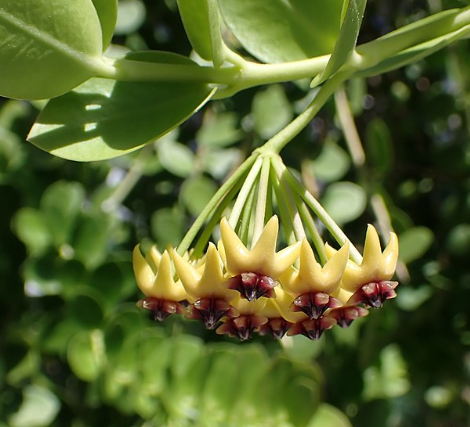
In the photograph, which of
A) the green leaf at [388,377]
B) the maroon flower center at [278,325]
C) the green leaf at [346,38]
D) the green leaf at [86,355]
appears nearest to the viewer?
the green leaf at [346,38]

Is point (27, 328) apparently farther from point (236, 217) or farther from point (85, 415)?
point (236, 217)

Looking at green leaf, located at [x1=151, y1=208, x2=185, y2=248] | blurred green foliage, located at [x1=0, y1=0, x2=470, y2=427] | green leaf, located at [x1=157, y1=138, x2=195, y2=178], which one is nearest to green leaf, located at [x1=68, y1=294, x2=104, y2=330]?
blurred green foliage, located at [x1=0, y1=0, x2=470, y2=427]

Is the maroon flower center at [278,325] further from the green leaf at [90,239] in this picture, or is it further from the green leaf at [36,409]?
the green leaf at [36,409]

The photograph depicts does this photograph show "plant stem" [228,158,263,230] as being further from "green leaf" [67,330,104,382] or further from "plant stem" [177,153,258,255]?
"green leaf" [67,330,104,382]

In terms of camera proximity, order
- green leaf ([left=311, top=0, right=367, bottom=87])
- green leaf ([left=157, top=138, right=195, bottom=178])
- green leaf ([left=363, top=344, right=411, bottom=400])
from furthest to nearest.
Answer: green leaf ([left=363, top=344, right=411, bottom=400]) < green leaf ([left=157, top=138, right=195, bottom=178]) < green leaf ([left=311, top=0, right=367, bottom=87])

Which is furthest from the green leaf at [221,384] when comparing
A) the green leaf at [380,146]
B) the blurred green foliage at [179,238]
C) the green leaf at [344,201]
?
the green leaf at [380,146]

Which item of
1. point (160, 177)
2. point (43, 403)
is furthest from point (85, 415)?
point (160, 177)

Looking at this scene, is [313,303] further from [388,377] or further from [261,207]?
[388,377]
